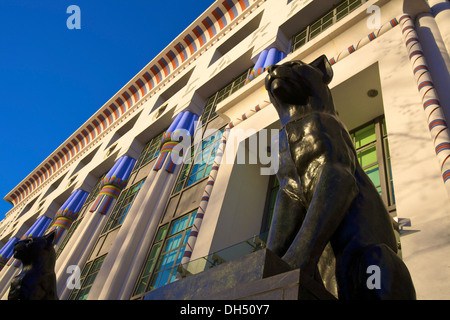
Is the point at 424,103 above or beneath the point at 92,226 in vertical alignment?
beneath

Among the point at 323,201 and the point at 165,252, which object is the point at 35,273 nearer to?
the point at 323,201

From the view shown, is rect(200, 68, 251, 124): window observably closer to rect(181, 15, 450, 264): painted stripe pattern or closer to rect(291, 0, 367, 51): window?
rect(291, 0, 367, 51): window

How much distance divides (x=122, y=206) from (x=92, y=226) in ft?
4.41

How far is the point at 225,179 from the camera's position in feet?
24.1

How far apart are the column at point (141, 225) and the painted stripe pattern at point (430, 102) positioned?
6854 mm

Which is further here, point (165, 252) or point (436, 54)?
point (165, 252)

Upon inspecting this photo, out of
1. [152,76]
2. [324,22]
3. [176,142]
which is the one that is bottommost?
[176,142]

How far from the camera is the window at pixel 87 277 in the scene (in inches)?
420

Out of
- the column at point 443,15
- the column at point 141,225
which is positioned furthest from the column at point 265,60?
the column at point 443,15

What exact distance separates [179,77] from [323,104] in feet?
47.9

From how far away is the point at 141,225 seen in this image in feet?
32.0

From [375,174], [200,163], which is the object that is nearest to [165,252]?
[200,163]
